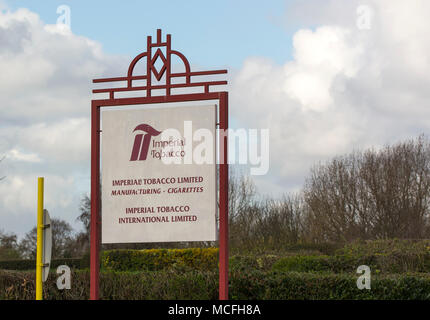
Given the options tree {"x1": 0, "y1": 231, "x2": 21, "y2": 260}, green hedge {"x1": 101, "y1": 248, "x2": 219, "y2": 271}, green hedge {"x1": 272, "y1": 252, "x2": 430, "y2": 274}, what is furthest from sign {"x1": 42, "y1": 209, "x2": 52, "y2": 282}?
tree {"x1": 0, "y1": 231, "x2": 21, "y2": 260}

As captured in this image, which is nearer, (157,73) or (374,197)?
(157,73)

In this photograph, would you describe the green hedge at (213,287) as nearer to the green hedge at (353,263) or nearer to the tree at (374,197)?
the green hedge at (353,263)

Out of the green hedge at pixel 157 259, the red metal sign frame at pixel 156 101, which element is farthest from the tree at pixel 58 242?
the red metal sign frame at pixel 156 101

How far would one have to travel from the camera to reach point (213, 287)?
945cm

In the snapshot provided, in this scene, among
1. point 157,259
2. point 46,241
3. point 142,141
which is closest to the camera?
point 46,241

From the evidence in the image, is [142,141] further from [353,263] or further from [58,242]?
[58,242]

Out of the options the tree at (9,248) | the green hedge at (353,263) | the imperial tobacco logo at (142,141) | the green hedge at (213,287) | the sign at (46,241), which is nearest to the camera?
the sign at (46,241)

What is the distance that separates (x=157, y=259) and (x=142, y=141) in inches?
427

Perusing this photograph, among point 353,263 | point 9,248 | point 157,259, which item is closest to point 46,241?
point 353,263

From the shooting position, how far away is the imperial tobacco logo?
8.06m

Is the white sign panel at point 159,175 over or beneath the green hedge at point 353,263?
over

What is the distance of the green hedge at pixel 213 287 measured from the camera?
373 inches

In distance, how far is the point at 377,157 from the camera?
29484 millimetres

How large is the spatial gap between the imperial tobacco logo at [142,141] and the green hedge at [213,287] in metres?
2.60
